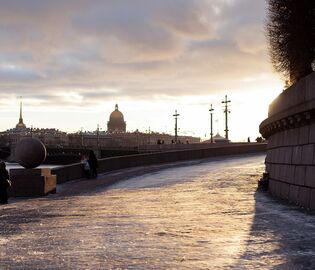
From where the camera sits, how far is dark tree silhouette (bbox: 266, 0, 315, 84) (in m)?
17.8

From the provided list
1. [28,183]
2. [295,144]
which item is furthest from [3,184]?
[295,144]

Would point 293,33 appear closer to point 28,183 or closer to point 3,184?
point 28,183

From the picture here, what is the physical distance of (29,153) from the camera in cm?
1953

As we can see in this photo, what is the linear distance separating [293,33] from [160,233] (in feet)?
36.3

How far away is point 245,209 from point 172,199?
11.0 feet

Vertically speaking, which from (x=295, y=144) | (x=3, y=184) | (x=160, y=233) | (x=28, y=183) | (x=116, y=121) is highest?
(x=116, y=121)

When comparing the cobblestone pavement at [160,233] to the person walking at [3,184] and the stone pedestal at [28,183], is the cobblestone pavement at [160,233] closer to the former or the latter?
the person walking at [3,184]

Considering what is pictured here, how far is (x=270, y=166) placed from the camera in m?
18.6

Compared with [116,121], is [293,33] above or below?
below

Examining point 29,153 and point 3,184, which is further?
point 29,153

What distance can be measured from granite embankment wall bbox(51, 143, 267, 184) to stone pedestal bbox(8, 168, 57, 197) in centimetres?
460

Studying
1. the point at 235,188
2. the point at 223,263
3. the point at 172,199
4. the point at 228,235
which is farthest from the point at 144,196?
the point at 223,263

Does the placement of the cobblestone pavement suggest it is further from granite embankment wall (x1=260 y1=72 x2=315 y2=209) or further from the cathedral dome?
the cathedral dome

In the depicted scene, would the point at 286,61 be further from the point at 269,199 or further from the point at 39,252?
the point at 39,252
